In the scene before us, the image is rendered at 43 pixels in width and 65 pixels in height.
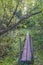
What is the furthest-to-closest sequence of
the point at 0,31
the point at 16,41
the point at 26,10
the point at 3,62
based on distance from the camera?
the point at 16,41, the point at 3,62, the point at 26,10, the point at 0,31

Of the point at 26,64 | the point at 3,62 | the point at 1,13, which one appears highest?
the point at 1,13

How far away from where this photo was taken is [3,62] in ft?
21.3

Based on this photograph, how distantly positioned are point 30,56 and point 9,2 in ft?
5.19

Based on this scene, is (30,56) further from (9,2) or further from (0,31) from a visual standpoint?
(9,2)

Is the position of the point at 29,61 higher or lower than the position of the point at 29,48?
lower

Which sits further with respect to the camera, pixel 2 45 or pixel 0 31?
pixel 2 45

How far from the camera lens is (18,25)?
238 inches

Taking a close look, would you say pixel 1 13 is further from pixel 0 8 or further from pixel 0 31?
pixel 0 31

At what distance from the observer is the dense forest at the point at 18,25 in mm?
5469

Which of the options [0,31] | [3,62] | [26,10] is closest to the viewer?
[0,31]

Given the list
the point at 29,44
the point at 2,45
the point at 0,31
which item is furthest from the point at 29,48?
the point at 2,45

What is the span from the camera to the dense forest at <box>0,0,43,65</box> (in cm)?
547

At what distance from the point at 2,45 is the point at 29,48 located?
259 centimetres

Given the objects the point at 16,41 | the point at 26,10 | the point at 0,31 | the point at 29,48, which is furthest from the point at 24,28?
the point at 29,48
